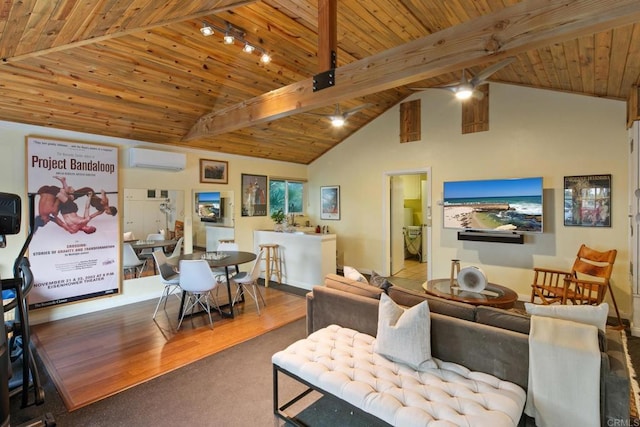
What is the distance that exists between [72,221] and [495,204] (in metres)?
5.92

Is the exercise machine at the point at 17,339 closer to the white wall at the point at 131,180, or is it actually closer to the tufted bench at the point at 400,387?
the white wall at the point at 131,180

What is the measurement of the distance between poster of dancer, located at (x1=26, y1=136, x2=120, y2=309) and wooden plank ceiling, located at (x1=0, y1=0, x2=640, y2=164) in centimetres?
38

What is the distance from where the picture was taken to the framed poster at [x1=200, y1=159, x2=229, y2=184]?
548 centimetres

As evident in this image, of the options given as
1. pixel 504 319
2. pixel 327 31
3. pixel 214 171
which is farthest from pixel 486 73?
pixel 214 171

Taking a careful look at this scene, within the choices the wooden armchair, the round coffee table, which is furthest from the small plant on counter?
the wooden armchair

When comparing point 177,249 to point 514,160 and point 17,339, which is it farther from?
point 514,160

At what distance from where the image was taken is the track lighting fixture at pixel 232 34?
2838 mm

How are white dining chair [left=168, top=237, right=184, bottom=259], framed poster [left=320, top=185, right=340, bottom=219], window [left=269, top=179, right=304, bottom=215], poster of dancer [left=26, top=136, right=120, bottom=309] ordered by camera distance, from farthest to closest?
framed poster [left=320, top=185, right=340, bottom=219] → window [left=269, top=179, right=304, bottom=215] → white dining chair [left=168, top=237, right=184, bottom=259] → poster of dancer [left=26, top=136, right=120, bottom=309]

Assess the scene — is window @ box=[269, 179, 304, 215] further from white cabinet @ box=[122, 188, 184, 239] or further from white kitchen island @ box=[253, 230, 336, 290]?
white cabinet @ box=[122, 188, 184, 239]

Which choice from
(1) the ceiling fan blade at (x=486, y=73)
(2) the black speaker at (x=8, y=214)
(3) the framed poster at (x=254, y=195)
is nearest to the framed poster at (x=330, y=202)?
(3) the framed poster at (x=254, y=195)

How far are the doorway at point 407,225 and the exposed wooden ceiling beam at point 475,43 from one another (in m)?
3.40

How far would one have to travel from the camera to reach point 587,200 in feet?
13.7

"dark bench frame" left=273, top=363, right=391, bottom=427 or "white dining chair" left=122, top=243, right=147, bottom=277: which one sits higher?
"white dining chair" left=122, top=243, right=147, bottom=277

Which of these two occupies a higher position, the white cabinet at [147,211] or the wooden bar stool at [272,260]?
the white cabinet at [147,211]
